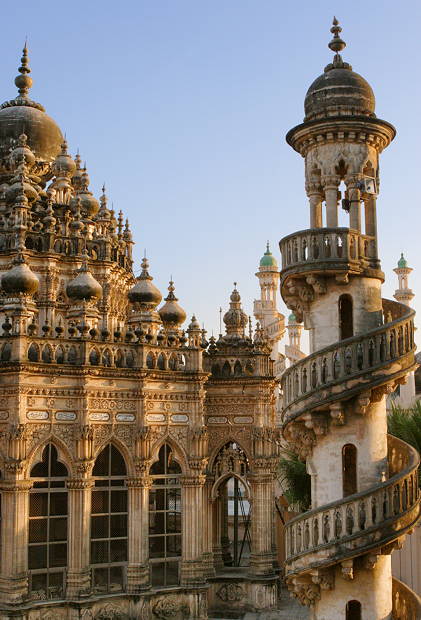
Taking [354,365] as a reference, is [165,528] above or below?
below

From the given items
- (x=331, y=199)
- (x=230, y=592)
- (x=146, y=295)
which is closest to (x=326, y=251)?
(x=331, y=199)

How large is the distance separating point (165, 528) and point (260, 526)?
347 cm

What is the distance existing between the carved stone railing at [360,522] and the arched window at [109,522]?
9.90 meters

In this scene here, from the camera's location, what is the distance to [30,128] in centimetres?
3347

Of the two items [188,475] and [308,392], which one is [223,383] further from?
[308,392]

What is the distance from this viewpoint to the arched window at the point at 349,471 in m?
17.3

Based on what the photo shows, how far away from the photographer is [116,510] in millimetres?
25750

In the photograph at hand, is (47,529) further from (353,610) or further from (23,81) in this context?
(23,81)

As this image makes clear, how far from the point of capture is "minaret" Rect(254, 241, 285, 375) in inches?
2616

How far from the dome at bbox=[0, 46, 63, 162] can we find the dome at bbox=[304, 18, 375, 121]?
17.4m

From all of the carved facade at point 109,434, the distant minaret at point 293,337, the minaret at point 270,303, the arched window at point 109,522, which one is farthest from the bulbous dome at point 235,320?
the distant minaret at point 293,337

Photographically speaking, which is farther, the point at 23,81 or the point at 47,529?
the point at 23,81

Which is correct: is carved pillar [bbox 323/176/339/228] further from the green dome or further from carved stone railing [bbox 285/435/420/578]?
the green dome

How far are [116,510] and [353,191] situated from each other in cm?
1306
